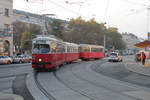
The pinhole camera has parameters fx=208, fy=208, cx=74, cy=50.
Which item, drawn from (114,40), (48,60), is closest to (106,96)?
(48,60)

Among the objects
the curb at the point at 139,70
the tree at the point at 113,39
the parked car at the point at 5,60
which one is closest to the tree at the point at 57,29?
the parked car at the point at 5,60

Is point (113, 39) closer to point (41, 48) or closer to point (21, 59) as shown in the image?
point (21, 59)

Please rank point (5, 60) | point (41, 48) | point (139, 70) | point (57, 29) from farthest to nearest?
point (57, 29) < point (5, 60) < point (139, 70) < point (41, 48)

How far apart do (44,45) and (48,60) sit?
1.38m

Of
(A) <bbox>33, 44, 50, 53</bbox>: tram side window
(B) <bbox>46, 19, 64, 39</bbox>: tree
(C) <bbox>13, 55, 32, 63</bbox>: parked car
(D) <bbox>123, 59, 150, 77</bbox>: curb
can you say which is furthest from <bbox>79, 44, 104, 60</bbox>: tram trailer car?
(A) <bbox>33, 44, 50, 53</bbox>: tram side window

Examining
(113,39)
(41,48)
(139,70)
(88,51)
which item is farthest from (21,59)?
(113,39)

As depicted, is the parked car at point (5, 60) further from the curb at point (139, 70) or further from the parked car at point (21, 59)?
the curb at point (139, 70)

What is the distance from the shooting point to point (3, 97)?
860cm

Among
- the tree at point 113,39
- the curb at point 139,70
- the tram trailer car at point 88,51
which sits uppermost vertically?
the tree at point 113,39

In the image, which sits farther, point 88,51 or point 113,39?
point 113,39

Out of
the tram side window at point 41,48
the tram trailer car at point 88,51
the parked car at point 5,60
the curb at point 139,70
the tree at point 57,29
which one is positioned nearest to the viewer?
the curb at point 139,70

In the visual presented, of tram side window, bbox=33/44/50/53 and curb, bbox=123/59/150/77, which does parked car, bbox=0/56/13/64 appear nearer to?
tram side window, bbox=33/44/50/53

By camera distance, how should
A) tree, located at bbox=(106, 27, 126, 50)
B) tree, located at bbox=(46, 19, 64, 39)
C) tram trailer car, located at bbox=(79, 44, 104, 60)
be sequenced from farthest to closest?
tree, located at bbox=(106, 27, 126, 50)
tree, located at bbox=(46, 19, 64, 39)
tram trailer car, located at bbox=(79, 44, 104, 60)

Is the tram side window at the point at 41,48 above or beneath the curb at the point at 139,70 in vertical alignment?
above
